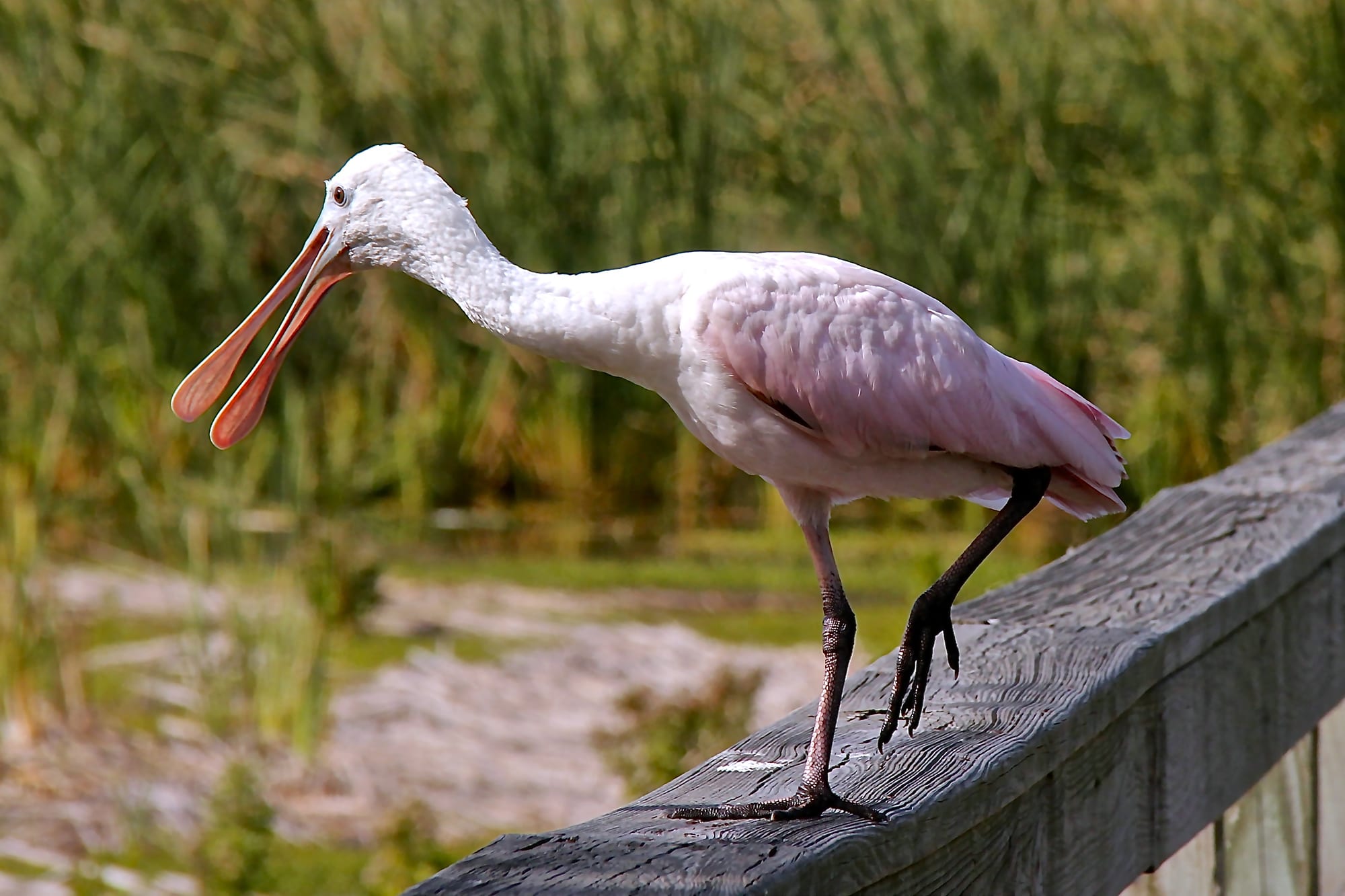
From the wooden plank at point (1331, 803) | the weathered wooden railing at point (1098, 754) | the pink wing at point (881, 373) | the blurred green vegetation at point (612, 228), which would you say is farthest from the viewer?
the blurred green vegetation at point (612, 228)

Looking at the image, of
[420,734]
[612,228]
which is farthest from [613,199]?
[420,734]

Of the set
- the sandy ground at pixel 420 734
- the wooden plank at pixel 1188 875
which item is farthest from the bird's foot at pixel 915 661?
the sandy ground at pixel 420 734

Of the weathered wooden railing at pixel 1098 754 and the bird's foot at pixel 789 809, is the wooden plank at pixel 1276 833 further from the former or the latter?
the bird's foot at pixel 789 809

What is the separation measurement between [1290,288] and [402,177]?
431 centimetres

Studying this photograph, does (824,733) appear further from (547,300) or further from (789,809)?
(547,300)

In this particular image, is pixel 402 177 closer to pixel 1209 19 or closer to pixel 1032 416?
pixel 1032 416

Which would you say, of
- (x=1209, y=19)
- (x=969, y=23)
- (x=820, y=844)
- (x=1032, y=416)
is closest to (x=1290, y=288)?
(x=1209, y=19)

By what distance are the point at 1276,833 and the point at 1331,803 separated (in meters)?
0.22

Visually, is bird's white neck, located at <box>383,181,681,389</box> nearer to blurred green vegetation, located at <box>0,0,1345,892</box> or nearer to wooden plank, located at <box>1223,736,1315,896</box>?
wooden plank, located at <box>1223,736,1315,896</box>

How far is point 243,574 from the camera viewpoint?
16.8ft

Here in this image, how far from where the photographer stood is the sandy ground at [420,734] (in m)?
4.09

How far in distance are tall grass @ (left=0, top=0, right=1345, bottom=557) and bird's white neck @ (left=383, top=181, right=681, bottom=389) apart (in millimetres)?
3799

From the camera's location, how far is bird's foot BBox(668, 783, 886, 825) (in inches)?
57.4

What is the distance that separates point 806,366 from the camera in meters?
1.89
